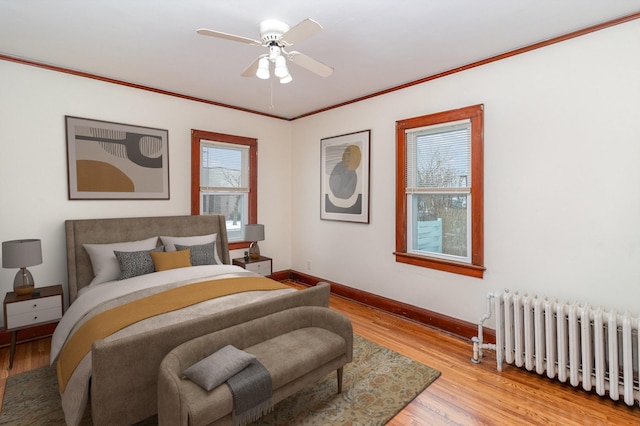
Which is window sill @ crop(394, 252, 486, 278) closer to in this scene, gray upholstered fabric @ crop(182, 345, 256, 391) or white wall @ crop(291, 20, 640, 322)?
white wall @ crop(291, 20, 640, 322)

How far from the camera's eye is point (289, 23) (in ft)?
8.09

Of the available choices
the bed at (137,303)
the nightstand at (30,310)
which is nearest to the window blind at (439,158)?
the bed at (137,303)

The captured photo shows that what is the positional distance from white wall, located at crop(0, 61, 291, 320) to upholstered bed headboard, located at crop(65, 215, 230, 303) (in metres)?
0.20

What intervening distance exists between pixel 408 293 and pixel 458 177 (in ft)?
4.77

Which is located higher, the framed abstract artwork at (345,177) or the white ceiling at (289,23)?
the white ceiling at (289,23)

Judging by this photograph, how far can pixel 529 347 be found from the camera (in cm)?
258

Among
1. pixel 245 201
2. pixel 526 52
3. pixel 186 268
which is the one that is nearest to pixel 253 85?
pixel 245 201

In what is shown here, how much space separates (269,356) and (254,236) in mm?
2608

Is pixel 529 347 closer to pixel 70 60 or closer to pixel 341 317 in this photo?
pixel 341 317

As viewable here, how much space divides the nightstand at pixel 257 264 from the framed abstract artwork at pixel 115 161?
130 cm

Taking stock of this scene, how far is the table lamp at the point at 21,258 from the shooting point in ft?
9.24

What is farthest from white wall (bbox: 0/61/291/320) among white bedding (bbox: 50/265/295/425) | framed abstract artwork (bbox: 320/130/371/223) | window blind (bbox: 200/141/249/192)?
framed abstract artwork (bbox: 320/130/371/223)

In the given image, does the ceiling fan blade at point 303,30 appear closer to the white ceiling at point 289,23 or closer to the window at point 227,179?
the white ceiling at point 289,23

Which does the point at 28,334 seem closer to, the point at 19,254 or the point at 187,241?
the point at 19,254
